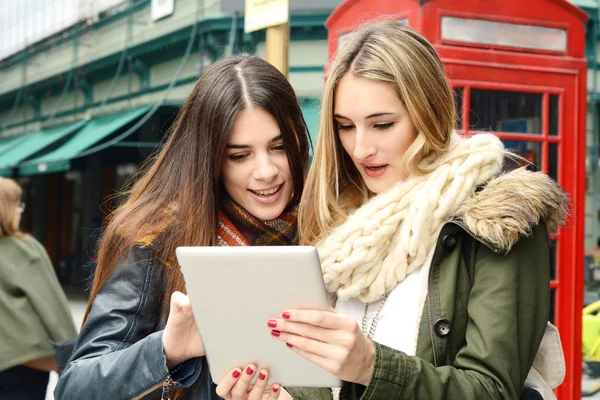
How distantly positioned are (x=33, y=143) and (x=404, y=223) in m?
12.6

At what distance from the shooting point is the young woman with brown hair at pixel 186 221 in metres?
1.84

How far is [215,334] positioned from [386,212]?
507 mm

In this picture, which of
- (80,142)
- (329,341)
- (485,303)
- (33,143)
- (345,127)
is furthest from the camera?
(33,143)

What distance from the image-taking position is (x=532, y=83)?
3.59m

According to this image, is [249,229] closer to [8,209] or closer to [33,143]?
[8,209]

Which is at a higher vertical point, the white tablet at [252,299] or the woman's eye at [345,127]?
the woman's eye at [345,127]

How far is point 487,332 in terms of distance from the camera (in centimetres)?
155

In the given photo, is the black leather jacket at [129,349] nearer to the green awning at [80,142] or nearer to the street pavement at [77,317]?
the street pavement at [77,317]

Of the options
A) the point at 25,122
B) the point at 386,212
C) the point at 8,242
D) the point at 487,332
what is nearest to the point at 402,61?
the point at 386,212

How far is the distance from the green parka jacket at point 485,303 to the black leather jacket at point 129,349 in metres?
0.45

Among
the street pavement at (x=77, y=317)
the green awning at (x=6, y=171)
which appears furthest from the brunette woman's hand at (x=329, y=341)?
the green awning at (x=6, y=171)

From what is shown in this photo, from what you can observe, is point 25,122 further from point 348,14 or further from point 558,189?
point 558,189

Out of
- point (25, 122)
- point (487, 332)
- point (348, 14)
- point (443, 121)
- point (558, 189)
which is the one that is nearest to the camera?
point (487, 332)

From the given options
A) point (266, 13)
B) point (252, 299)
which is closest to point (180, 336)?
point (252, 299)
